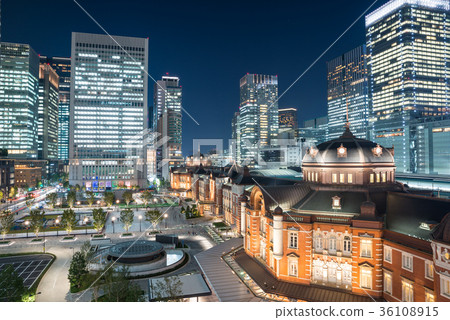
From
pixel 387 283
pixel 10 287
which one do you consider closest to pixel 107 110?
pixel 10 287

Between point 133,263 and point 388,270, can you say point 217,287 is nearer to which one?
point 133,263

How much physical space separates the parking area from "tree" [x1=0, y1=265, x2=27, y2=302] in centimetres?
1009

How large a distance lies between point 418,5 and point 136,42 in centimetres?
15694

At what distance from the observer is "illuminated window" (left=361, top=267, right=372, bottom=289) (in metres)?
31.0

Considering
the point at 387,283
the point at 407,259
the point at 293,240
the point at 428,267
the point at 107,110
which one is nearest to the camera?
the point at 428,267

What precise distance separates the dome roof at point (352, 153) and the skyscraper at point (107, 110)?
12799 cm

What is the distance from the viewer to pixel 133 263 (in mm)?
41906

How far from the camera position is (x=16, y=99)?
16238 centimetres

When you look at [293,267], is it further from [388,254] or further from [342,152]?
[342,152]

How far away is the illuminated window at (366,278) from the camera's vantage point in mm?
31000

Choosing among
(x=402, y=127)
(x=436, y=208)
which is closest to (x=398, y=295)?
(x=436, y=208)

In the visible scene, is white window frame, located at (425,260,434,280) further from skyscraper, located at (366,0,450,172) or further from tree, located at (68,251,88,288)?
skyscraper, located at (366,0,450,172)

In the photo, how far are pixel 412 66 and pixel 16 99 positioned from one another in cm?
22183

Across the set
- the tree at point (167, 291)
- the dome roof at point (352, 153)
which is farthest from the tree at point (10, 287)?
the dome roof at point (352, 153)
